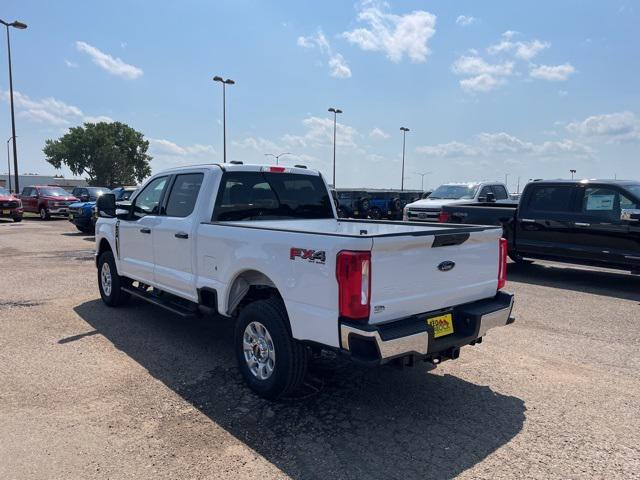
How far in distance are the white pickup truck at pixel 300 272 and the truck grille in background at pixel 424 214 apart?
8598mm

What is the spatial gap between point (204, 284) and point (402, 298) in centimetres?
210

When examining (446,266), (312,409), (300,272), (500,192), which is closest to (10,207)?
(500,192)

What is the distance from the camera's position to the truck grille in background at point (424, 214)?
558 inches

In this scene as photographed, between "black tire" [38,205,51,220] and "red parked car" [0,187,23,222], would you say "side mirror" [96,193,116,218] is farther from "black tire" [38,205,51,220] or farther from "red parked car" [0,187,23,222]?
"black tire" [38,205,51,220]

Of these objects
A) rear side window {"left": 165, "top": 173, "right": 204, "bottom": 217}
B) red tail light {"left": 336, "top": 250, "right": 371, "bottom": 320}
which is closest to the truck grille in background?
rear side window {"left": 165, "top": 173, "right": 204, "bottom": 217}

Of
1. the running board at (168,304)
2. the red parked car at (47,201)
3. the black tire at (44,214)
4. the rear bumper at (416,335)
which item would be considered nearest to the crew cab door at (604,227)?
the rear bumper at (416,335)

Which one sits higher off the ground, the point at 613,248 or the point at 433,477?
the point at 613,248

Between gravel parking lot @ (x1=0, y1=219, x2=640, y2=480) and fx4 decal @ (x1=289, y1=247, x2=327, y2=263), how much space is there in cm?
124

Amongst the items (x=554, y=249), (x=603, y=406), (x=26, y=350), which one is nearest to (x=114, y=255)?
(x=26, y=350)

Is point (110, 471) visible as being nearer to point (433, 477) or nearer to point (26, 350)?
point (433, 477)

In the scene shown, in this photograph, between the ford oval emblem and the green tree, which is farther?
the green tree

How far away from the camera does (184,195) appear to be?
17.8 ft

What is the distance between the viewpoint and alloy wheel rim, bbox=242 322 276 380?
4.04 metres

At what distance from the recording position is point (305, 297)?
360 cm
